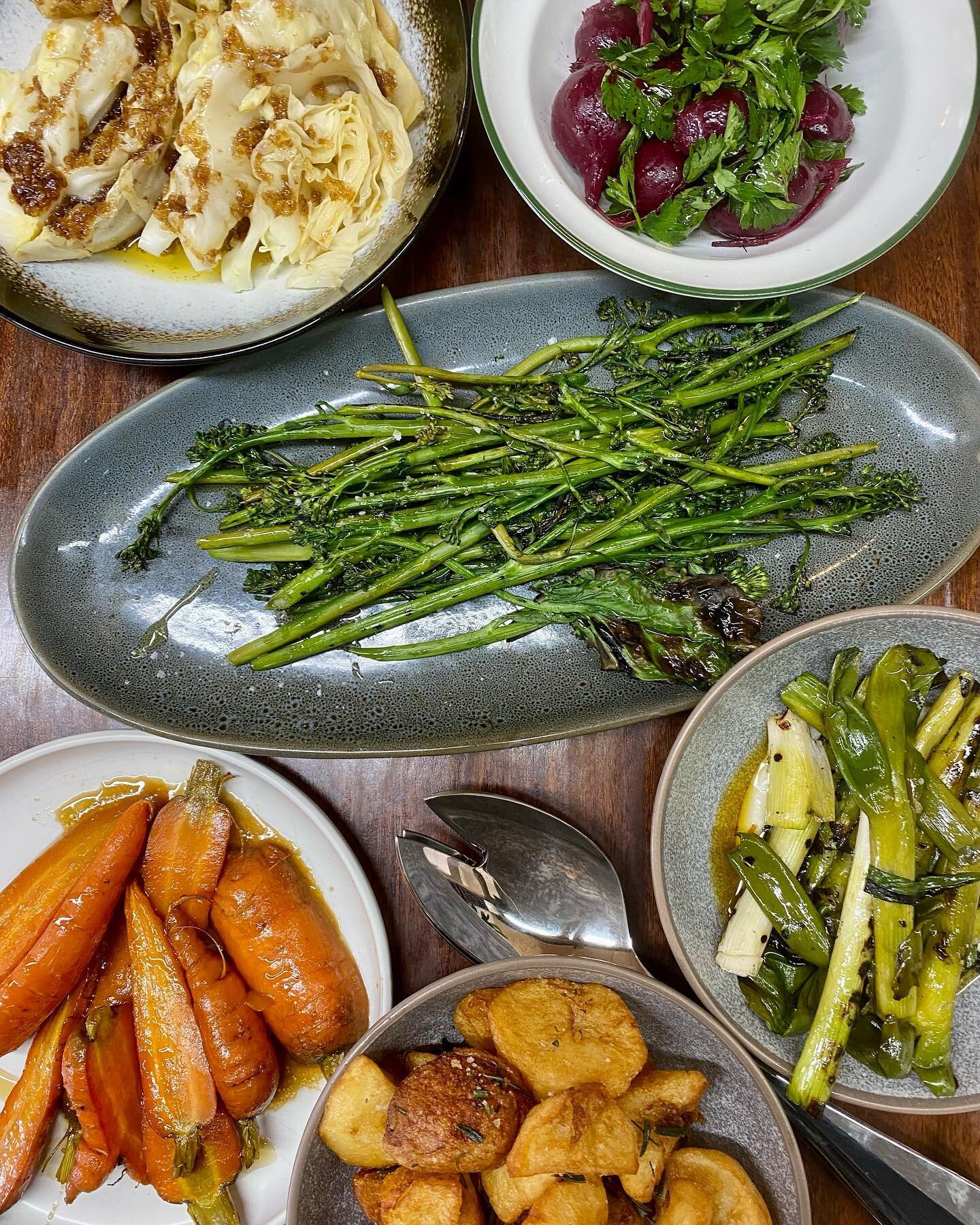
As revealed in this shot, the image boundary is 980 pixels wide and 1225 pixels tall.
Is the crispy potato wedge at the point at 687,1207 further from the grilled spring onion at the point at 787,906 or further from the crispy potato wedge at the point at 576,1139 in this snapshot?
the grilled spring onion at the point at 787,906

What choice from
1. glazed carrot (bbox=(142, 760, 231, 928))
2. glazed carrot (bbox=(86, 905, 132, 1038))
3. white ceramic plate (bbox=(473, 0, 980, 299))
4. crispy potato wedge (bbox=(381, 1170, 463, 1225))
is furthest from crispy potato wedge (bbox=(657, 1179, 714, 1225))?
white ceramic plate (bbox=(473, 0, 980, 299))

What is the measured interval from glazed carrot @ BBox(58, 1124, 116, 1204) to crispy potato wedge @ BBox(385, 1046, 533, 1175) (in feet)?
2.83

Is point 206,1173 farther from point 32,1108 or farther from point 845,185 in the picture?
point 845,185

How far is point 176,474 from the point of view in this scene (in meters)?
2.09

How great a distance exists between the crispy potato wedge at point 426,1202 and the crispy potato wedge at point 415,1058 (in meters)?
0.19

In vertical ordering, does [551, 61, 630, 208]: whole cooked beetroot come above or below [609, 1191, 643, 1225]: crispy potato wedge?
above

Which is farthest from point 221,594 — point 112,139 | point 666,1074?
point 666,1074

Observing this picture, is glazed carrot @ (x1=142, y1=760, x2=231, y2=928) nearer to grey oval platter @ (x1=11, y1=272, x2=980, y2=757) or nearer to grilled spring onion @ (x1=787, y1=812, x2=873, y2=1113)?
grey oval platter @ (x1=11, y1=272, x2=980, y2=757)

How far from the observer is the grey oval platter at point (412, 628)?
2.03 metres

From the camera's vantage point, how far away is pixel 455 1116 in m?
1.56

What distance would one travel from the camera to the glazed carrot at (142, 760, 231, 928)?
6.86 feet

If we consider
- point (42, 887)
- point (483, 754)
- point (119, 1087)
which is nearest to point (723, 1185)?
point (483, 754)

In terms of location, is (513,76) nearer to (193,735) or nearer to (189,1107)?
(193,735)

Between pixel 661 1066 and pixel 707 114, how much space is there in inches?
76.8
